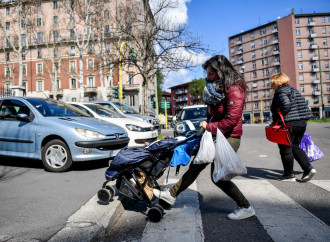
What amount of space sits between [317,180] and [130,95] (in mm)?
42940

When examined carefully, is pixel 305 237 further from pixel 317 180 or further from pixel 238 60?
pixel 238 60

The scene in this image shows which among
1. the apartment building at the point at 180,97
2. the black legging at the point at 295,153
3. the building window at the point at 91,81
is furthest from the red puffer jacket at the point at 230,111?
the apartment building at the point at 180,97

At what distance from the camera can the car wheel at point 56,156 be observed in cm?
548

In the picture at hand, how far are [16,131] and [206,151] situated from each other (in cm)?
499

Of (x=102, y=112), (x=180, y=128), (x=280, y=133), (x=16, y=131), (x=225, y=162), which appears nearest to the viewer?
(x=225, y=162)

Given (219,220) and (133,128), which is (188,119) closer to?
(133,128)

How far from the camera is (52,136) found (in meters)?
5.60

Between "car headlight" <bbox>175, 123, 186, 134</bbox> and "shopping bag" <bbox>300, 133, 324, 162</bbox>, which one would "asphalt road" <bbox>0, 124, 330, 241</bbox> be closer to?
"shopping bag" <bbox>300, 133, 324, 162</bbox>

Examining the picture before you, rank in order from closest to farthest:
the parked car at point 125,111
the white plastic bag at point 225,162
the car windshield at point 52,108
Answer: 1. the white plastic bag at point 225,162
2. the car windshield at point 52,108
3. the parked car at point 125,111

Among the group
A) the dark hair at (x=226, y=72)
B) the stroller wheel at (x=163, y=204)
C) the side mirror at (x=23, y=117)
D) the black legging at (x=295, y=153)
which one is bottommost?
the stroller wheel at (x=163, y=204)

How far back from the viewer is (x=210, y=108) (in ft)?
9.30

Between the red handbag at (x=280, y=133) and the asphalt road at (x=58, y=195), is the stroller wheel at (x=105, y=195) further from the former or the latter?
the red handbag at (x=280, y=133)

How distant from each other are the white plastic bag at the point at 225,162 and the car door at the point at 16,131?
4.59 m

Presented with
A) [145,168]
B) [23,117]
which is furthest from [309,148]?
[23,117]
